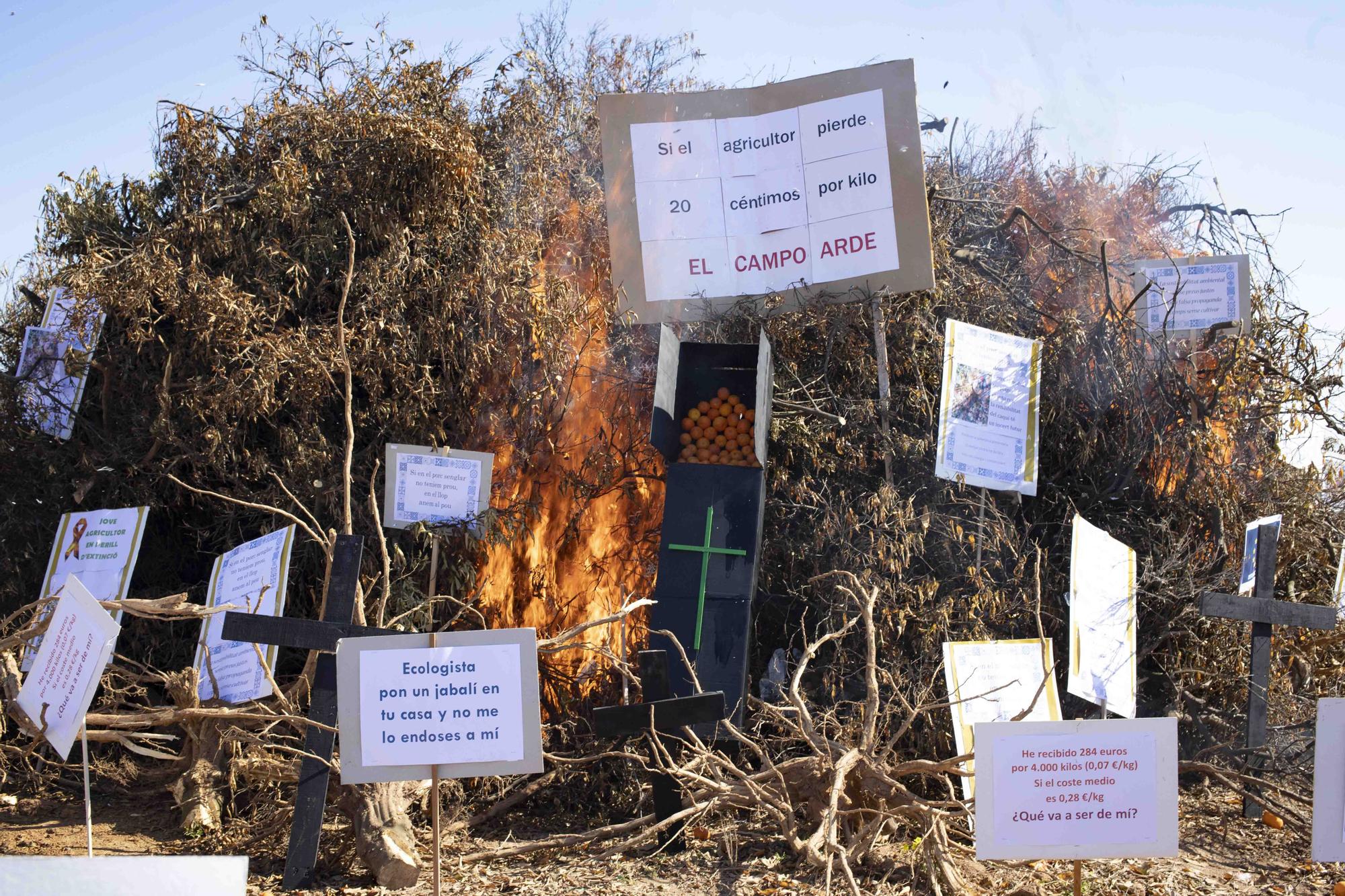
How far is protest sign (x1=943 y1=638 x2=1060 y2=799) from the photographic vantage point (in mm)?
5426

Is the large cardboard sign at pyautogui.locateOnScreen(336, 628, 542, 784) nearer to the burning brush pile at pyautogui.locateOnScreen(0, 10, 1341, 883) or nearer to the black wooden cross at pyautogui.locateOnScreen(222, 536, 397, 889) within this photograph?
the black wooden cross at pyautogui.locateOnScreen(222, 536, 397, 889)

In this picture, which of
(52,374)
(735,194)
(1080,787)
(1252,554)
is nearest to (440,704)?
(1080,787)

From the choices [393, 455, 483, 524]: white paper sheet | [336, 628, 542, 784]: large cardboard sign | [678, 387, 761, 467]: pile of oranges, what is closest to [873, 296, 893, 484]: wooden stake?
[678, 387, 761, 467]: pile of oranges

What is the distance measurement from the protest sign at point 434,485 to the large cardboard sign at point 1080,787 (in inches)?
136

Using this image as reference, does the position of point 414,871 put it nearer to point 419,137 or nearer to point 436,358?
point 436,358

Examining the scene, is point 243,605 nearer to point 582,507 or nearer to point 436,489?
point 436,489

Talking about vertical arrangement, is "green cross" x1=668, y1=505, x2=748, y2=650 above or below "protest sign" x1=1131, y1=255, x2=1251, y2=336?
below

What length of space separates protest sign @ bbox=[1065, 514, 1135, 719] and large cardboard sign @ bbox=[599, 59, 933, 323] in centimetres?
216

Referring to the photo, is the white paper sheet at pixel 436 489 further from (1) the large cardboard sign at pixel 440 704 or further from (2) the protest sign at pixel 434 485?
(1) the large cardboard sign at pixel 440 704

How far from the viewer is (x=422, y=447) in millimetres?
6215

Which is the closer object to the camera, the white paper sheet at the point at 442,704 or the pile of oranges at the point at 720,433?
the white paper sheet at the point at 442,704

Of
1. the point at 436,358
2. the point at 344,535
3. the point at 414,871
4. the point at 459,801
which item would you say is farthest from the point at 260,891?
the point at 436,358

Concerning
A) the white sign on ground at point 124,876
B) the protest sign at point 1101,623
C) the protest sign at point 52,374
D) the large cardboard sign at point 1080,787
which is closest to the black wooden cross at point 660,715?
the large cardboard sign at point 1080,787

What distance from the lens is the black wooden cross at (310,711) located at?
15.2ft
